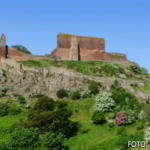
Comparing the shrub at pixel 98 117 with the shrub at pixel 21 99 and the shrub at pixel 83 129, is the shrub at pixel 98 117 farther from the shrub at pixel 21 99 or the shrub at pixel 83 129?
the shrub at pixel 21 99

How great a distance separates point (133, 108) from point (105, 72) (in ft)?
55.4

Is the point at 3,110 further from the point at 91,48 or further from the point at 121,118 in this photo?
the point at 91,48

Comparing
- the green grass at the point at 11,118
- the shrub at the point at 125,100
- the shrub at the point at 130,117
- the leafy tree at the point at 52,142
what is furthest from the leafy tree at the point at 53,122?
the shrub at the point at 125,100

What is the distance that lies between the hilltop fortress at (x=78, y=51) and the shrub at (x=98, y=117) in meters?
24.3

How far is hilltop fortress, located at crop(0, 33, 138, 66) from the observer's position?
59469mm

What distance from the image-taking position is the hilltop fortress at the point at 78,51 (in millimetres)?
59469

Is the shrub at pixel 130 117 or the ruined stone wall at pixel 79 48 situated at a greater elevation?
the ruined stone wall at pixel 79 48

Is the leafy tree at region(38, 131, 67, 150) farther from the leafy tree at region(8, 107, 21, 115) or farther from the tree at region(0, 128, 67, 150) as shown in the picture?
the leafy tree at region(8, 107, 21, 115)

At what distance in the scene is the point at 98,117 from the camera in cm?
3888

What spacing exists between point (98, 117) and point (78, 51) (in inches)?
1133

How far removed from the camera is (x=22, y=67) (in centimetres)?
5356

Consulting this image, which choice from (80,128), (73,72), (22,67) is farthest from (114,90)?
(22,67)

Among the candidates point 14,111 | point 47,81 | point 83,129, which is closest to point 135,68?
point 47,81

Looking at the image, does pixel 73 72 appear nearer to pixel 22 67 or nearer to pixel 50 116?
pixel 22 67
